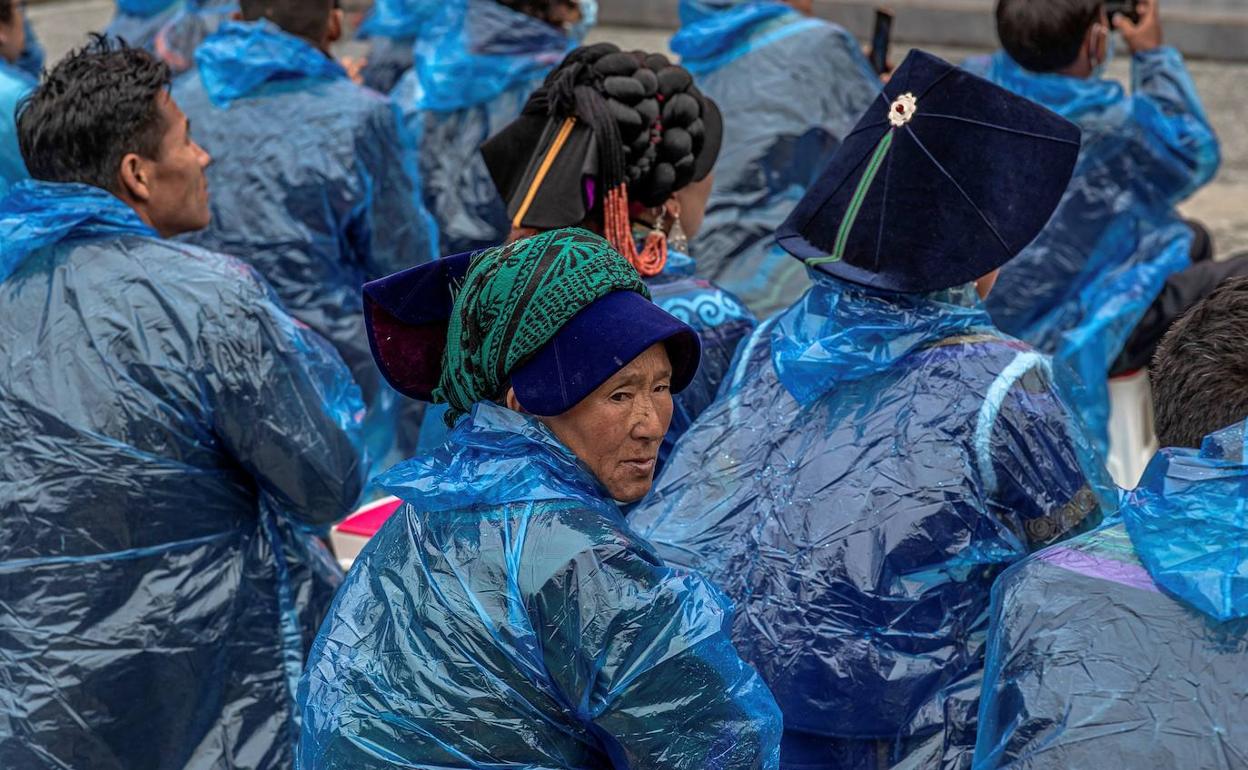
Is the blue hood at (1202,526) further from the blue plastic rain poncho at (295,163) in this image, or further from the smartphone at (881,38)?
the smartphone at (881,38)

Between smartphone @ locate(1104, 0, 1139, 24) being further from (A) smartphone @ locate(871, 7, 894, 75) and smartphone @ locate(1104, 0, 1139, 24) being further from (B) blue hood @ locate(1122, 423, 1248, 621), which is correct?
(B) blue hood @ locate(1122, 423, 1248, 621)

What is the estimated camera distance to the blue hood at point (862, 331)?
2311 millimetres

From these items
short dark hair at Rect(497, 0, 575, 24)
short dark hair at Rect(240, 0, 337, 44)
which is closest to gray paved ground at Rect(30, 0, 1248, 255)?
short dark hair at Rect(497, 0, 575, 24)

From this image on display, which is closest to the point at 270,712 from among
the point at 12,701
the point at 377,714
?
the point at 12,701

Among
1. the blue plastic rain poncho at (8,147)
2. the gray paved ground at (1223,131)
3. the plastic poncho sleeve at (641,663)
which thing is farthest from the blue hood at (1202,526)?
the gray paved ground at (1223,131)

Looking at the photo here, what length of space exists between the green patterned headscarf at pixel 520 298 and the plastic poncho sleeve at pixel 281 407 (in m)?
0.84

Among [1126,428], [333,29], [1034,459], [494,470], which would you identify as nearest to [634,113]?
[1034,459]

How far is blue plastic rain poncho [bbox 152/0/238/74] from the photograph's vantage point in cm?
618

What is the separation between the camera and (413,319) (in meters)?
2.10

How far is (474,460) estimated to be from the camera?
1.93m

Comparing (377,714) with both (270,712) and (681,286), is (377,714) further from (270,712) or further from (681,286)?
(681,286)

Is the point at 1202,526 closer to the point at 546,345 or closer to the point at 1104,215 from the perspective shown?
the point at 546,345

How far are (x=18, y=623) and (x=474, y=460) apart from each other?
1.14m

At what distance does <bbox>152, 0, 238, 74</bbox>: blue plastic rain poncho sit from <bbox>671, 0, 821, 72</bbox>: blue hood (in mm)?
2200
